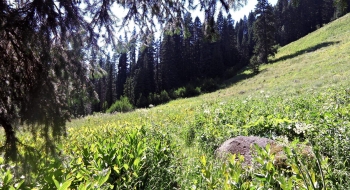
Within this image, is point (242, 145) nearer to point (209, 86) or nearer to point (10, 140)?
point (10, 140)

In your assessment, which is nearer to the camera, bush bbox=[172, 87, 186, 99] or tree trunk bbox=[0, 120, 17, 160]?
tree trunk bbox=[0, 120, 17, 160]

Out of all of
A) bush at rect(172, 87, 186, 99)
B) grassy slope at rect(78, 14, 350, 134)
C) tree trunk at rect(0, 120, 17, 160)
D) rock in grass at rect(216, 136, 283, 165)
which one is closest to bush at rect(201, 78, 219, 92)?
bush at rect(172, 87, 186, 99)

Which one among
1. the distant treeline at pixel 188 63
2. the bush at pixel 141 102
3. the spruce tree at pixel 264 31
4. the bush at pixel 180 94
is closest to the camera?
the spruce tree at pixel 264 31

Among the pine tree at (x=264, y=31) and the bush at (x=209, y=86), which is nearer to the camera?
the pine tree at (x=264, y=31)

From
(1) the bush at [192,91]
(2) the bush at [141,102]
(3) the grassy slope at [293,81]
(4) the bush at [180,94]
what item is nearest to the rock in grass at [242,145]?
(3) the grassy slope at [293,81]

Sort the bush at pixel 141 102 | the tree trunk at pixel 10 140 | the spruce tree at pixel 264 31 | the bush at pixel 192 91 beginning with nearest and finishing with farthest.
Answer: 1. the tree trunk at pixel 10 140
2. the spruce tree at pixel 264 31
3. the bush at pixel 192 91
4. the bush at pixel 141 102

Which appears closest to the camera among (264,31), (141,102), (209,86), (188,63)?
(264,31)

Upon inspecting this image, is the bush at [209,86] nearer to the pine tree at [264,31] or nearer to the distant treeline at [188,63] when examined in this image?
the distant treeline at [188,63]

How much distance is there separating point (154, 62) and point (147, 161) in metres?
55.0

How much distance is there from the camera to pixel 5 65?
101 inches

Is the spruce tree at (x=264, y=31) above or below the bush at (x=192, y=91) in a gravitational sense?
above

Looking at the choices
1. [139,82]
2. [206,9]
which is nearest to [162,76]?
[139,82]

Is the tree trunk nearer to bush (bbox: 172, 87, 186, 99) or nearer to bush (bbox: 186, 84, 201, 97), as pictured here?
bush (bbox: 186, 84, 201, 97)

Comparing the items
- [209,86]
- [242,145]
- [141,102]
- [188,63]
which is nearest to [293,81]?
[242,145]
